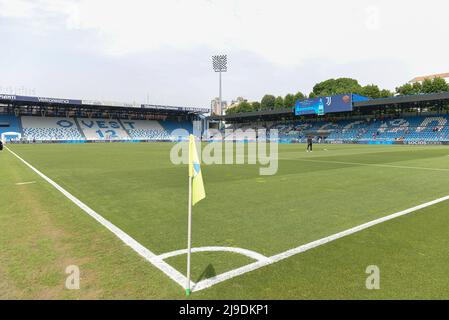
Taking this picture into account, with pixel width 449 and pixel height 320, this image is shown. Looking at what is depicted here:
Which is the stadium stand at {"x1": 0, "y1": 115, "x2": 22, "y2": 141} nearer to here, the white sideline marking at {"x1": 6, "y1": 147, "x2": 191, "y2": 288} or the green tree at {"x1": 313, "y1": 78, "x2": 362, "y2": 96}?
the white sideline marking at {"x1": 6, "y1": 147, "x2": 191, "y2": 288}

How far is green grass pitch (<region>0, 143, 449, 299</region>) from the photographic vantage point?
342 cm

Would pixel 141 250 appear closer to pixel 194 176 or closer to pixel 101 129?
pixel 194 176

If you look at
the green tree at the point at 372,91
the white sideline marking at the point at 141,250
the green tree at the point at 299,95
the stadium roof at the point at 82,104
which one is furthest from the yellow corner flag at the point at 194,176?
the green tree at the point at 299,95

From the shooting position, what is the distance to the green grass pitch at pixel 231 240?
3418 mm

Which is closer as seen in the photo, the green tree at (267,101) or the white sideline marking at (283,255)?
the white sideline marking at (283,255)

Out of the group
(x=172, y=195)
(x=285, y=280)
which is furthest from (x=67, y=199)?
(x=285, y=280)

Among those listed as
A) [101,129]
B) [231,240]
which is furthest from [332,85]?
[231,240]

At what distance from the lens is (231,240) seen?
16.3 feet

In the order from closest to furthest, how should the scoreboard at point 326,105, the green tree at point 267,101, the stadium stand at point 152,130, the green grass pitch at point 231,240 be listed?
the green grass pitch at point 231,240 < the scoreboard at point 326,105 < the stadium stand at point 152,130 < the green tree at point 267,101

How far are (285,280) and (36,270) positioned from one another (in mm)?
3225

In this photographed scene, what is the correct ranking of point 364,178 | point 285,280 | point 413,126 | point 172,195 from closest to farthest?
point 285,280, point 172,195, point 364,178, point 413,126

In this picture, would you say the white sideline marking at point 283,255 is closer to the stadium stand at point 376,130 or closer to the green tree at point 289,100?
the stadium stand at point 376,130
